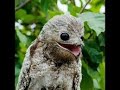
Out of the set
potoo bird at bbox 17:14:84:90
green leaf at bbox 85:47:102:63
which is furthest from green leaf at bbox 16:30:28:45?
potoo bird at bbox 17:14:84:90

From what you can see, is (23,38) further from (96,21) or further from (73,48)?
(73,48)

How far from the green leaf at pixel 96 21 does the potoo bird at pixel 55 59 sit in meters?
0.20

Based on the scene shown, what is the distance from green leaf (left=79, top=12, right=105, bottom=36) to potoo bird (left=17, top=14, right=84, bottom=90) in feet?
0.66

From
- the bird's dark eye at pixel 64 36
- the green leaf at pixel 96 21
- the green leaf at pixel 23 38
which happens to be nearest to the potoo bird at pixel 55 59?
the bird's dark eye at pixel 64 36

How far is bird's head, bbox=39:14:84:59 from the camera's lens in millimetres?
723

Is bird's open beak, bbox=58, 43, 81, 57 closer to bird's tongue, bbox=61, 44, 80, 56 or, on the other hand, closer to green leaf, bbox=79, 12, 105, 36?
bird's tongue, bbox=61, 44, 80, 56

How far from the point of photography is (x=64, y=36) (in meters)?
0.72

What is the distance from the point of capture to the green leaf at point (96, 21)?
95cm

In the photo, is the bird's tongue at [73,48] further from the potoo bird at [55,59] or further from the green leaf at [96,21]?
the green leaf at [96,21]

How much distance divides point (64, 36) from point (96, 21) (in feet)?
0.83
